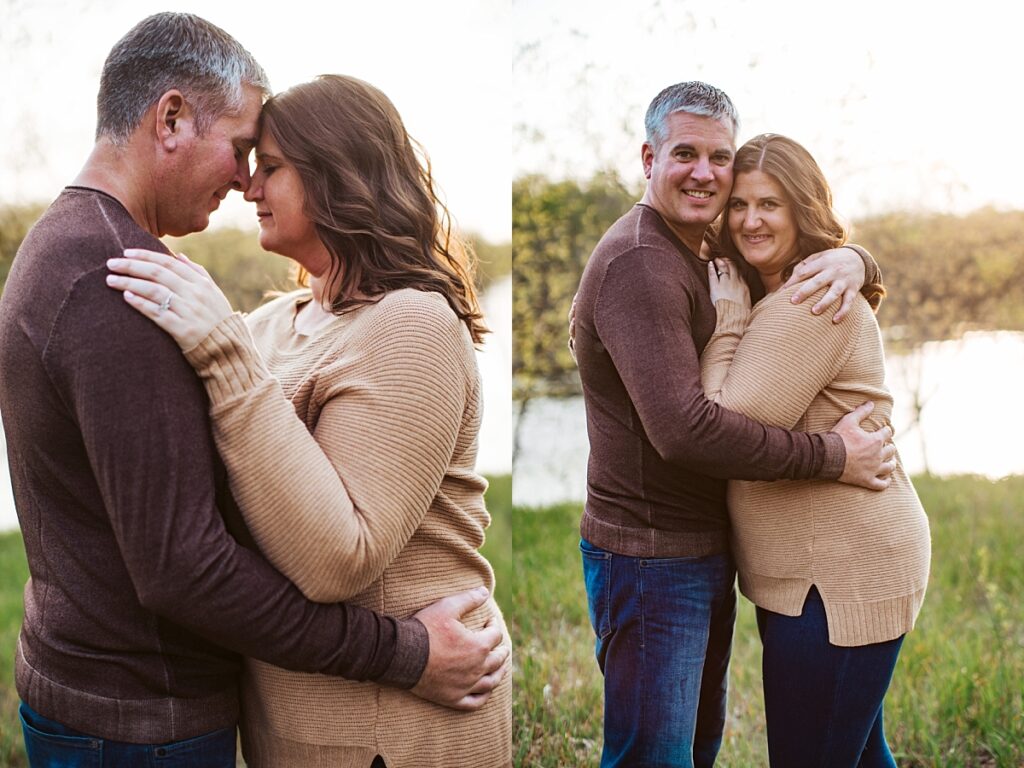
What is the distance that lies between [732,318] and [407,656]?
0.99 meters

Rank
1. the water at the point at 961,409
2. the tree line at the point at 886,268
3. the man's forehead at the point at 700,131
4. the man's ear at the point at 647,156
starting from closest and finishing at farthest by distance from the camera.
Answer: the man's forehead at the point at 700,131 → the man's ear at the point at 647,156 → the tree line at the point at 886,268 → the water at the point at 961,409

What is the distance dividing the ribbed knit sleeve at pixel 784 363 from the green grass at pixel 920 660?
161 cm

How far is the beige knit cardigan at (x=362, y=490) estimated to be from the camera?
1.43 metres

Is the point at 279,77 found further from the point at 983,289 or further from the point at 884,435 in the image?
the point at 983,289

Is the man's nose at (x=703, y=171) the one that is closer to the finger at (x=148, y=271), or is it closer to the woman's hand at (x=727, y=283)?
the woman's hand at (x=727, y=283)

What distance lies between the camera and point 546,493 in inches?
213

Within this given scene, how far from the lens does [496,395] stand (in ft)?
19.2

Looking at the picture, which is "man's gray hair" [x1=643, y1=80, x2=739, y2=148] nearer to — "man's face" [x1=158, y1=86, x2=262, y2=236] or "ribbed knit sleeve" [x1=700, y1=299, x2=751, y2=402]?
"ribbed knit sleeve" [x1=700, y1=299, x2=751, y2=402]

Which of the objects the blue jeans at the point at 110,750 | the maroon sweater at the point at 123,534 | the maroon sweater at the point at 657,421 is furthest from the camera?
the maroon sweater at the point at 657,421

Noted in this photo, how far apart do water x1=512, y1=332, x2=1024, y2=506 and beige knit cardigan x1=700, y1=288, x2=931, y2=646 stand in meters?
3.33

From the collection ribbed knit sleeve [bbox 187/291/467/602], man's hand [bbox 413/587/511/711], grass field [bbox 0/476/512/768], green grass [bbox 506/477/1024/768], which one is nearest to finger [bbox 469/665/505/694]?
man's hand [bbox 413/587/511/711]

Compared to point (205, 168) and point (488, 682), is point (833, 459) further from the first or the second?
point (205, 168)

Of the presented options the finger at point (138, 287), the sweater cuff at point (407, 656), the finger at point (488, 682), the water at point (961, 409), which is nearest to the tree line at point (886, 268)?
the water at point (961, 409)

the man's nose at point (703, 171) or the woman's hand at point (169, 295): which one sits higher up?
the man's nose at point (703, 171)
